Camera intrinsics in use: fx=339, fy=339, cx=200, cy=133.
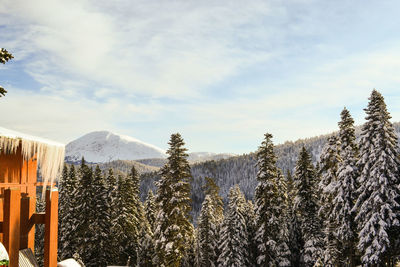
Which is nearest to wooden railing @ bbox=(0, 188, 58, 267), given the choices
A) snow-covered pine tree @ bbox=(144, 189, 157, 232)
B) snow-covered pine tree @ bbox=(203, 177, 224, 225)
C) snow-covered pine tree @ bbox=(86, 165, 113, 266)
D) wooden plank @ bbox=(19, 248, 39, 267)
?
wooden plank @ bbox=(19, 248, 39, 267)

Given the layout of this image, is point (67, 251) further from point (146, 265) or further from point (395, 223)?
point (395, 223)

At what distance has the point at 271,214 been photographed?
34500mm

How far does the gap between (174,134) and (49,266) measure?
20987 mm

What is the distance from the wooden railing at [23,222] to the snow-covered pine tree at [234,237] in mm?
32793

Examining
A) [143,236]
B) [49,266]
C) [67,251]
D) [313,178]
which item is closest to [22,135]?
[49,266]

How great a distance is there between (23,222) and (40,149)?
→ 7.38 ft

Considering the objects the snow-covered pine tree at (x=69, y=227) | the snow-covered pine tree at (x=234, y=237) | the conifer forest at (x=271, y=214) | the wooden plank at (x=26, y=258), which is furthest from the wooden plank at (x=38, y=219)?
the snow-covered pine tree at (x=69, y=227)

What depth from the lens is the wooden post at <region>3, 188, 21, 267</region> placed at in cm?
902

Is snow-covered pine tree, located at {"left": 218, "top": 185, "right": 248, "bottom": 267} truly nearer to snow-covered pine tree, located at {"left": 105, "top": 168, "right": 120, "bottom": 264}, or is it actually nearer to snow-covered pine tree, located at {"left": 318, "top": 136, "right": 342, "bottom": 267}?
snow-covered pine tree, located at {"left": 318, "top": 136, "right": 342, "bottom": 267}

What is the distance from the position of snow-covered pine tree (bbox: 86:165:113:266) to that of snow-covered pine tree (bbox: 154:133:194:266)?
14.0 meters

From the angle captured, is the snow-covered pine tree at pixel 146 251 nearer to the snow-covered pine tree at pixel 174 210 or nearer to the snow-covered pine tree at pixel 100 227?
the snow-covered pine tree at pixel 100 227

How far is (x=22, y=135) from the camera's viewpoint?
9.56 metres

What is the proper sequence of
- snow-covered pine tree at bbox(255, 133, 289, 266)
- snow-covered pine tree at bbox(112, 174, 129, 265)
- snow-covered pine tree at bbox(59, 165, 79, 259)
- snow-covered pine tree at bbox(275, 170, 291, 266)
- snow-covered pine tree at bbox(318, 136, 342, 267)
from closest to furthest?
snow-covered pine tree at bbox(318, 136, 342, 267) → snow-covered pine tree at bbox(255, 133, 289, 266) → snow-covered pine tree at bbox(275, 170, 291, 266) → snow-covered pine tree at bbox(59, 165, 79, 259) → snow-covered pine tree at bbox(112, 174, 129, 265)

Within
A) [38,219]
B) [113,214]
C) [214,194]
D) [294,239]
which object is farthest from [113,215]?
[38,219]
